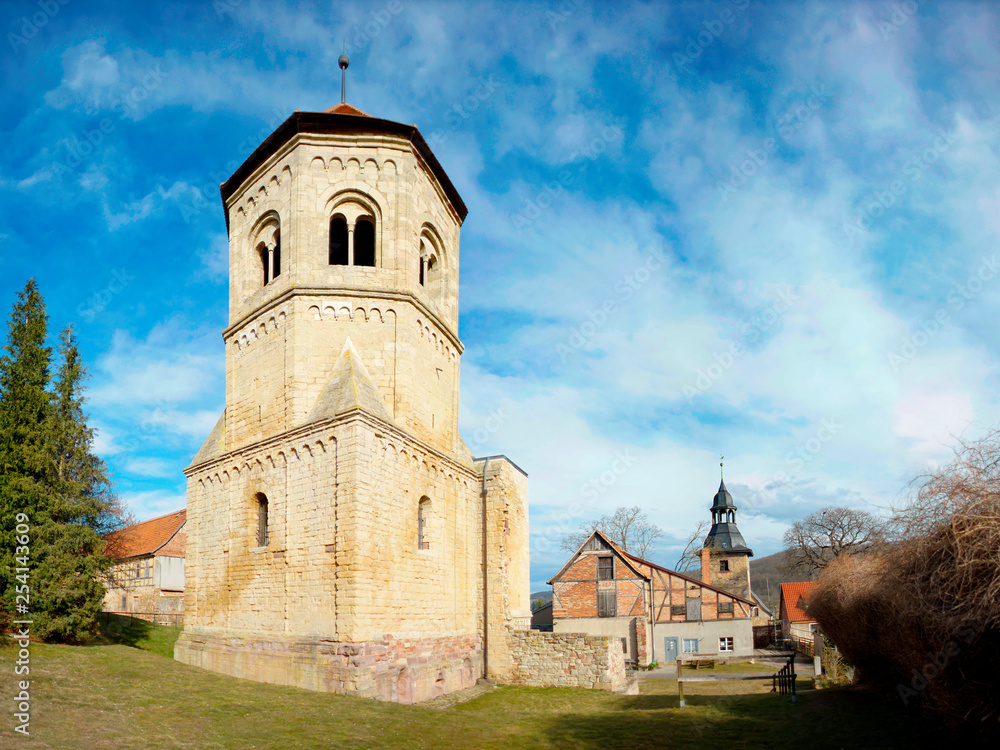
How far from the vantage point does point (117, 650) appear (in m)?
14.0

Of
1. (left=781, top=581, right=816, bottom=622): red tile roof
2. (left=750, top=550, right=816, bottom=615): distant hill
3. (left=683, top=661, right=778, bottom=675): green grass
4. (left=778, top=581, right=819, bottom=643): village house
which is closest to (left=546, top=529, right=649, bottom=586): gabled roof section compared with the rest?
(left=683, top=661, right=778, bottom=675): green grass

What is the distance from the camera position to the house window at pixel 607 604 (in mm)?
28438

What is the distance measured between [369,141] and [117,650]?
12965mm

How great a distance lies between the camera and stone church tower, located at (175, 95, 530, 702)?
1248 cm

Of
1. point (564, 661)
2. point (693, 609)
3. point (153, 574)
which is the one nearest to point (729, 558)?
point (693, 609)

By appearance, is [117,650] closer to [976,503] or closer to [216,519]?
[216,519]

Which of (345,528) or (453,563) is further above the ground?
(345,528)

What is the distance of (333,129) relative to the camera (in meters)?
15.3

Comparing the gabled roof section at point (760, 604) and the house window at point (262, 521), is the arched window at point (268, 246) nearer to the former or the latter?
the house window at point (262, 521)

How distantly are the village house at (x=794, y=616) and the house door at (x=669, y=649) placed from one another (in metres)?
7.71

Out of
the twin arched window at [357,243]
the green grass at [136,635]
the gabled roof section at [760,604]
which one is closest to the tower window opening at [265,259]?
the twin arched window at [357,243]

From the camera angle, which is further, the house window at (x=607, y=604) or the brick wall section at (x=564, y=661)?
the house window at (x=607, y=604)

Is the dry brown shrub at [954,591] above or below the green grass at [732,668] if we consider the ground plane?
above

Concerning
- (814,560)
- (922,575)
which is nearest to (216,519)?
(922,575)
